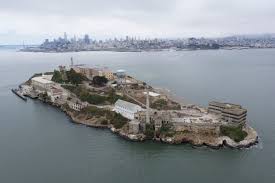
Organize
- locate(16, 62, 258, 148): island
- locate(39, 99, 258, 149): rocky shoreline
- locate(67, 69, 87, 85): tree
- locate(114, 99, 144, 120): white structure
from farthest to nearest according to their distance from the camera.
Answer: locate(67, 69, 87, 85): tree < locate(114, 99, 144, 120): white structure < locate(16, 62, 258, 148): island < locate(39, 99, 258, 149): rocky shoreline

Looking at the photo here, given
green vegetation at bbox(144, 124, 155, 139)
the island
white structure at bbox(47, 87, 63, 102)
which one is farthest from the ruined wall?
white structure at bbox(47, 87, 63, 102)

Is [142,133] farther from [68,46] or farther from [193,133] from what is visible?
[68,46]

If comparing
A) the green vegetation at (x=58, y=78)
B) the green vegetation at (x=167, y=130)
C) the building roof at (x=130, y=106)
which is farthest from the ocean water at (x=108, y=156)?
the green vegetation at (x=58, y=78)

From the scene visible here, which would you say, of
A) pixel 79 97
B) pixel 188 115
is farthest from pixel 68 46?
pixel 188 115

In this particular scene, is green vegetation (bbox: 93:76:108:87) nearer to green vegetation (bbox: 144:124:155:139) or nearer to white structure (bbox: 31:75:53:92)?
white structure (bbox: 31:75:53:92)

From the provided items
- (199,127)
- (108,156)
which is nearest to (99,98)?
(108,156)

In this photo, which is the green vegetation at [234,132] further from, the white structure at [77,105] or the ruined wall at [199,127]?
the white structure at [77,105]
